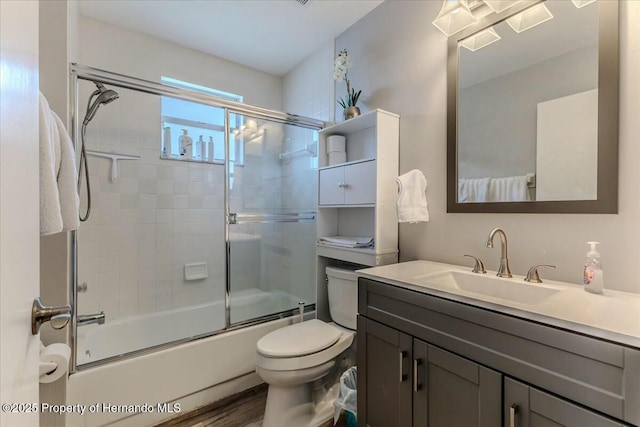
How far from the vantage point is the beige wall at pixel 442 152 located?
99 cm

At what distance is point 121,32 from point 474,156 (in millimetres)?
2607

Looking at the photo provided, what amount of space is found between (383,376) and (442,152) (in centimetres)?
115

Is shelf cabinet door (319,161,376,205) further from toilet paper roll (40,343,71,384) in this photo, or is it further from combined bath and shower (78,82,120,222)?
toilet paper roll (40,343,71,384)

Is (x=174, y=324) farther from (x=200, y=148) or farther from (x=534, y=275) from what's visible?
(x=534, y=275)

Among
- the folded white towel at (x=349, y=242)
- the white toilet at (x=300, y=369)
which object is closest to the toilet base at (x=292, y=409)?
the white toilet at (x=300, y=369)

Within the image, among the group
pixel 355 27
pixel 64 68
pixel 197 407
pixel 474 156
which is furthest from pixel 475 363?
pixel 355 27

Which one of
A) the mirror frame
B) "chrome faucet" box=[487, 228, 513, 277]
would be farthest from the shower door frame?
the mirror frame

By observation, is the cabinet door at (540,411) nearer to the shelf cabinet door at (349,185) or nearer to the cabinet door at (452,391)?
the cabinet door at (452,391)

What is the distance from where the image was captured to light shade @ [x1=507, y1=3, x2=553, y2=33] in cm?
120

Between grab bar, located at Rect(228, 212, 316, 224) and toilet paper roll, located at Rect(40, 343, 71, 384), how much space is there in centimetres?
118

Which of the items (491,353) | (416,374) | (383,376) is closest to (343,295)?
(383,376)

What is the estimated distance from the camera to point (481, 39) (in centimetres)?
140

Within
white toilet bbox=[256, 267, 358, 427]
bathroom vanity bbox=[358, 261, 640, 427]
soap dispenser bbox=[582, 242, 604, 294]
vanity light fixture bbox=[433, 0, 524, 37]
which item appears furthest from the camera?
white toilet bbox=[256, 267, 358, 427]

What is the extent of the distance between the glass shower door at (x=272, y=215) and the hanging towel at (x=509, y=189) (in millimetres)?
1351
